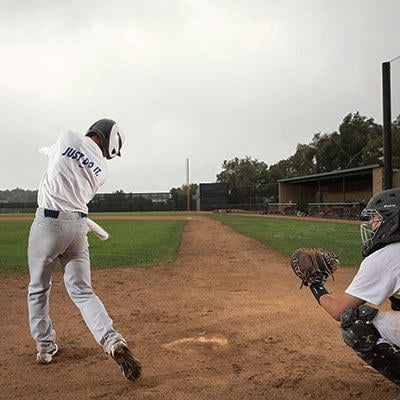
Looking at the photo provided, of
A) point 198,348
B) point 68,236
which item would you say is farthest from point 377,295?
point 68,236

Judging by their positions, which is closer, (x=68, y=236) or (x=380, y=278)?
(x=380, y=278)

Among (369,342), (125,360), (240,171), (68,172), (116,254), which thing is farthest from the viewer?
(240,171)

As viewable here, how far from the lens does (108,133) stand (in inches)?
132

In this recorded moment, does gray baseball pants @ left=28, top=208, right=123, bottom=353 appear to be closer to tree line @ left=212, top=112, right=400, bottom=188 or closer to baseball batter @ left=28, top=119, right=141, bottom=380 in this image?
baseball batter @ left=28, top=119, right=141, bottom=380

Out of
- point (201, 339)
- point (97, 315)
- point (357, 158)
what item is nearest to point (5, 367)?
point (97, 315)

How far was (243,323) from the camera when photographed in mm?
4293

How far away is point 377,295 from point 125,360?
5.77 ft

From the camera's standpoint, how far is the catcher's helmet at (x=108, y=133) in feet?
11.0

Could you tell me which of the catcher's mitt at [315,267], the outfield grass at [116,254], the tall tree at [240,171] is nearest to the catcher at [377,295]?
the catcher's mitt at [315,267]

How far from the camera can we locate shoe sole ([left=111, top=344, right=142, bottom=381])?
2.84 meters

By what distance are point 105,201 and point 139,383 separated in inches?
2300

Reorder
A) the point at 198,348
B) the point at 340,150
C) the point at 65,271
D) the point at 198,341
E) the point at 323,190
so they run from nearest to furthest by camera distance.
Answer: the point at 65,271
the point at 198,348
the point at 198,341
the point at 323,190
the point at 340,150

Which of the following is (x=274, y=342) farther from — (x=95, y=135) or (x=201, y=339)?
(x=95, y=135)

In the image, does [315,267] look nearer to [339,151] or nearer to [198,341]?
[198,341]
